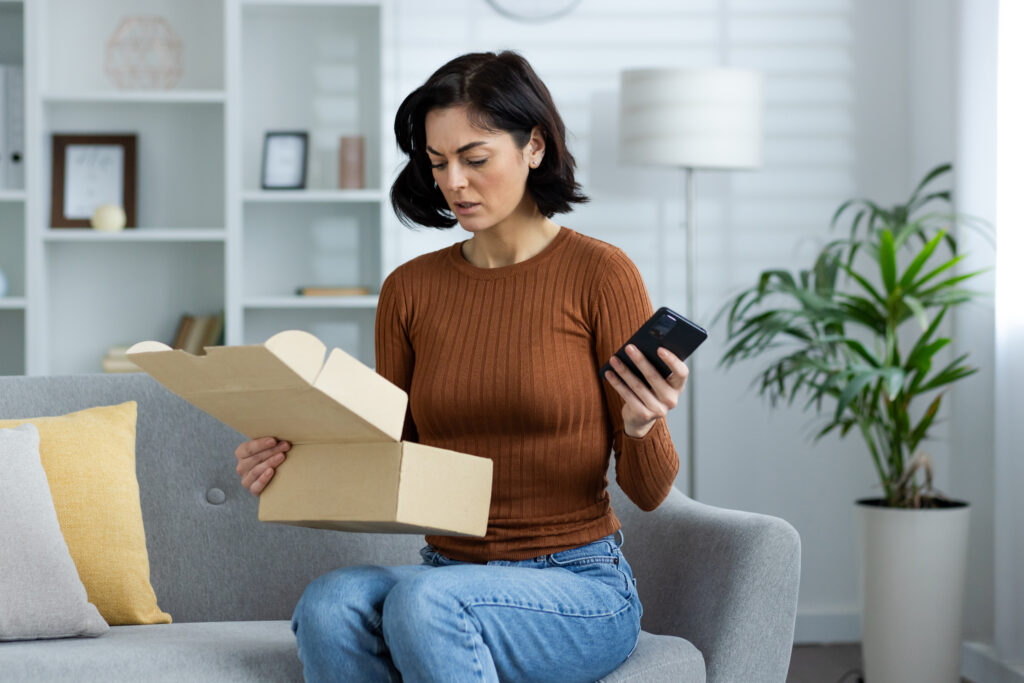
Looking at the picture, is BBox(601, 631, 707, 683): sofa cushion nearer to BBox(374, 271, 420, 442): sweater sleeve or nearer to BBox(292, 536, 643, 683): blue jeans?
BBox(292, 536, 643, 683): blue jeans

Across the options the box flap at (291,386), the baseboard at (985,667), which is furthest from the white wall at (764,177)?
the box flap at (291,386)

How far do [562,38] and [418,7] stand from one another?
0.44 metres

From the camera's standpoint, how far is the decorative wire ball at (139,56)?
3111 mm

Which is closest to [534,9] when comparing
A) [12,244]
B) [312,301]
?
[312,301]

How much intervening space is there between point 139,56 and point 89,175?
381 millimetres

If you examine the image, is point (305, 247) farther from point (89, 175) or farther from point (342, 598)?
point (342, 598)

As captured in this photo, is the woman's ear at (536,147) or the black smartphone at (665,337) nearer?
the black smartphone at (665,337)

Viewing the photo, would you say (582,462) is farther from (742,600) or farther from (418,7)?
(418,7)

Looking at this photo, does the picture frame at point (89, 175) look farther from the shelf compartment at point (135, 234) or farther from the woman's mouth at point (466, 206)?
the woman's mouth at point (466, 206)

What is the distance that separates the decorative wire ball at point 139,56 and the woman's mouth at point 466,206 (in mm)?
1944

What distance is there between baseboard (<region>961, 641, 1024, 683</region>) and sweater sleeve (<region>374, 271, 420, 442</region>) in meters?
1.73

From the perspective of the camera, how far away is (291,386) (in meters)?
1.16

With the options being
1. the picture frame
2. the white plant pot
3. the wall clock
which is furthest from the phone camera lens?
the picture frame

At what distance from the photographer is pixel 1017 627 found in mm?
2525
